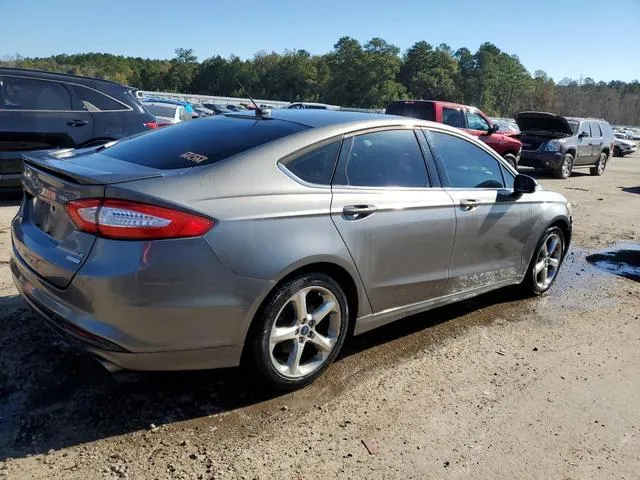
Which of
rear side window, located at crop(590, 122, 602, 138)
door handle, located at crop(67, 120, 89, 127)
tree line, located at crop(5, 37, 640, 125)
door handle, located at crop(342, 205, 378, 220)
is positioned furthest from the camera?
tree line, located at crop(5, 37, 640, 125)

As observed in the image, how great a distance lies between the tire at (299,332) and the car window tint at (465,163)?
1460 millimetres

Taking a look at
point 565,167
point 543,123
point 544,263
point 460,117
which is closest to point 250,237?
point 544,263

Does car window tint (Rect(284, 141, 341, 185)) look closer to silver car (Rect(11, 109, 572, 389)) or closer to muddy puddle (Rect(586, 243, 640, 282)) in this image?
silver car (Rect(11, 109, 572, 389))

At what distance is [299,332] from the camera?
310cm

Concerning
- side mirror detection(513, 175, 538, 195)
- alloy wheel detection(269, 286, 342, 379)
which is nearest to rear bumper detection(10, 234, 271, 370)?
alloy wheel detection(269, 286, 342, 379)

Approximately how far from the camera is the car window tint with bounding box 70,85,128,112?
7.66 m

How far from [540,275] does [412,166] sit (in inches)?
87.2

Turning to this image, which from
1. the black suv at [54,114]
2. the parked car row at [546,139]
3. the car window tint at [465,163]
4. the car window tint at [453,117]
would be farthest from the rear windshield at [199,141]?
the parked car row at [546,139]

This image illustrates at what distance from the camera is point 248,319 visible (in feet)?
9.18

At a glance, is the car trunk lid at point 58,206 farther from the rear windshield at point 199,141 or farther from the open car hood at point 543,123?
the open car hood at point 543,123

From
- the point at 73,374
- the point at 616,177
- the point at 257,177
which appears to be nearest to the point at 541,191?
the point at 257,177

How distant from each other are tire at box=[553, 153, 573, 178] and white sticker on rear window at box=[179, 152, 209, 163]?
15901 millimetres

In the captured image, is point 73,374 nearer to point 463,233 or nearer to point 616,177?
point 463,233

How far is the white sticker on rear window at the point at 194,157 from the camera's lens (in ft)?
9.79
